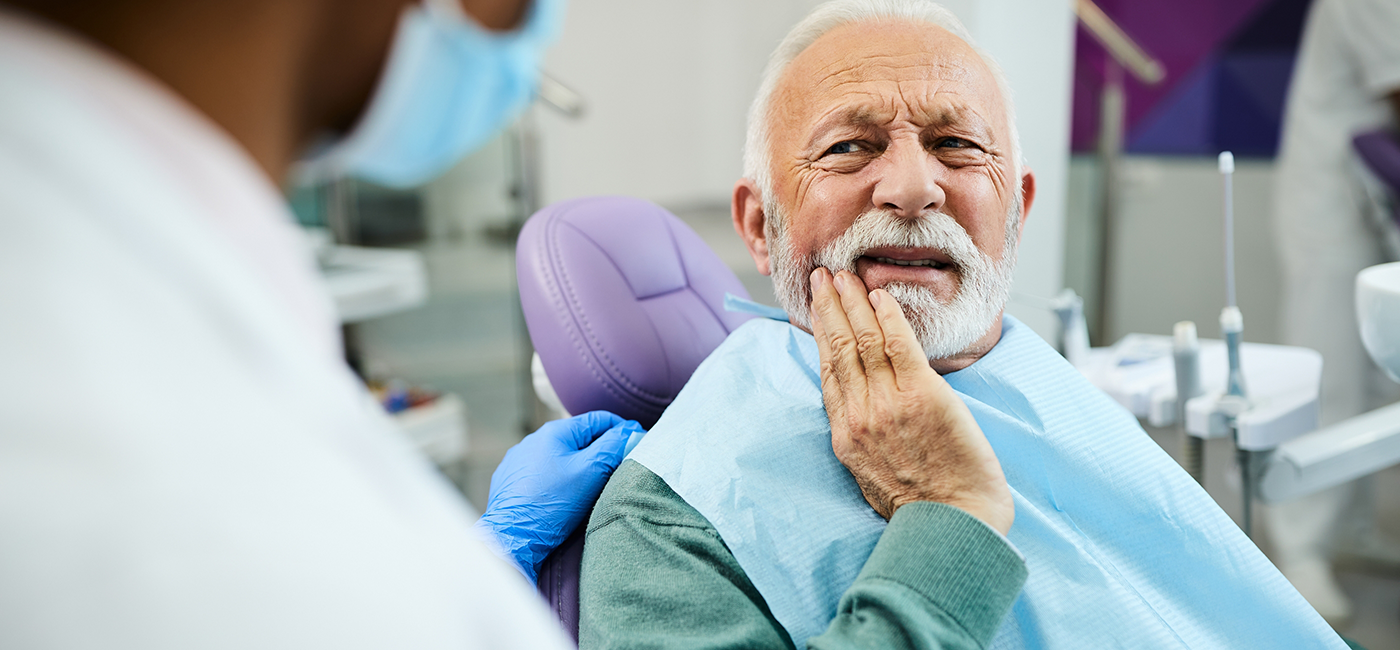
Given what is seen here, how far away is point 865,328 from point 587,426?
1.33 ft

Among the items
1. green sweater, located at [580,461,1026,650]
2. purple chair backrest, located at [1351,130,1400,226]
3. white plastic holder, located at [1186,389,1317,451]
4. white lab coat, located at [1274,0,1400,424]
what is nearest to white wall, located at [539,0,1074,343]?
white lab coat, located at [1274,0,1400,424]

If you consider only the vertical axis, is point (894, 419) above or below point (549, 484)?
above

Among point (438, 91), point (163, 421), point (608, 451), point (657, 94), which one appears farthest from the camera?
point (657, 94)

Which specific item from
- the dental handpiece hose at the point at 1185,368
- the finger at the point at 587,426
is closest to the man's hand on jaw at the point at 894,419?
the finger at the point at 587,426

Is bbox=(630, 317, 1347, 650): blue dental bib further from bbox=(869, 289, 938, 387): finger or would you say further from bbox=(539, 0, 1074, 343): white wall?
bbox=(539, 0, 1074, 343): white wall

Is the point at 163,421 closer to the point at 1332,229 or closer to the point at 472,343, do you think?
the point at 1332,229

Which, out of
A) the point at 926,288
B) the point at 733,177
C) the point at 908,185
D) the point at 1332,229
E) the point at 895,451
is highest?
the point at 908,185

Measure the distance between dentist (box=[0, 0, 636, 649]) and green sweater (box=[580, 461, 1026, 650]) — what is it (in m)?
0.44

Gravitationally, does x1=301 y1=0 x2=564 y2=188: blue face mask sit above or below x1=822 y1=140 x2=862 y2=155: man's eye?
above

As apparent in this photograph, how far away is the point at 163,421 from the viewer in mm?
280

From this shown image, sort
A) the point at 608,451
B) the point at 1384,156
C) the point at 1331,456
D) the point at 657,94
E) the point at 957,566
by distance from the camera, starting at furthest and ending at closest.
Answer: the point at 657,94, the point at 1384,156, the point at 1331,456, the point at 608,451, the point at 957,566

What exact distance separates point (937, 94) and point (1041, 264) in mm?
1708

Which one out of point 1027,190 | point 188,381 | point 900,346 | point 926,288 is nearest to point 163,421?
point 188,381

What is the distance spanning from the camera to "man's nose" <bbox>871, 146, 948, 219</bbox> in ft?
3.29
